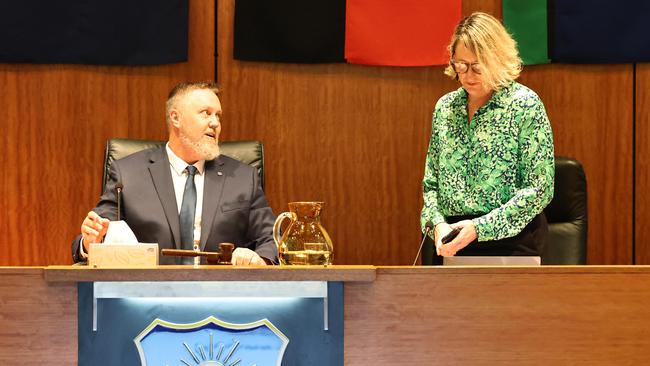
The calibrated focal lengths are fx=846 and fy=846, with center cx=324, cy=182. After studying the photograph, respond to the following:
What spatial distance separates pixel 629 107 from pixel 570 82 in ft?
0.94

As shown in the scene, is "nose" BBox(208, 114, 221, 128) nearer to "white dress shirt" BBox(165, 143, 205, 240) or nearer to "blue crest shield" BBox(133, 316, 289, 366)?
"white dress shirt" BBox(165, 143, 205, 240)

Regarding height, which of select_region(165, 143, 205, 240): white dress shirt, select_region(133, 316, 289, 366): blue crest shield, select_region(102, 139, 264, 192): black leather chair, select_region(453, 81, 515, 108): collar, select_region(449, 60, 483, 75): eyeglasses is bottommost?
select_region(133, 316, 289, 366): blue crest shield

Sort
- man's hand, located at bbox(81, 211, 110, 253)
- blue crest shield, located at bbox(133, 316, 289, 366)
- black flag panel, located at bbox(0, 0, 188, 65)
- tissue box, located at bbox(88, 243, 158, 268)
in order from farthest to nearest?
black flag panel, located at bbox(0, 0, 188, 65), man's hand, located at bbox(81, 211, 110, 253), tissue box, located at bbox(88, 243, 158, 268), blue crest shield, located at bbox(133, 316, 289, 366)

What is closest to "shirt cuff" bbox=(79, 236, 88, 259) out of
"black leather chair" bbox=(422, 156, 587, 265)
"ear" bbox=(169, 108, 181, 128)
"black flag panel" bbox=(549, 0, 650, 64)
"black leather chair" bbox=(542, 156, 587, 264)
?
"ear" bbox=(169, 108, 181, 128)

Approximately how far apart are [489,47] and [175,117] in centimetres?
121

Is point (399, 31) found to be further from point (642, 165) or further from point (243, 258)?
point (243, 258)

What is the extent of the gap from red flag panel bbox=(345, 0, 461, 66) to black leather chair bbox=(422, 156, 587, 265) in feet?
2.66

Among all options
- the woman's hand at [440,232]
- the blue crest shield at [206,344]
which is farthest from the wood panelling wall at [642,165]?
the blue crest shield at [206,344]

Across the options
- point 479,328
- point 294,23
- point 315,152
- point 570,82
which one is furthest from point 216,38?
point 479,328

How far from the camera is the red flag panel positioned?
146 inches

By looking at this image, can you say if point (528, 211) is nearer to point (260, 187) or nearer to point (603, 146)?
point (260, 187)

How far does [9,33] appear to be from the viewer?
11.8ft

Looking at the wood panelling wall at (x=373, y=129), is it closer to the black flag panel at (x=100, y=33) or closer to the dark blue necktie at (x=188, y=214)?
the black flag panel at (x=100, y=33)

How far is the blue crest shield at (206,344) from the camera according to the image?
1.92 metres
